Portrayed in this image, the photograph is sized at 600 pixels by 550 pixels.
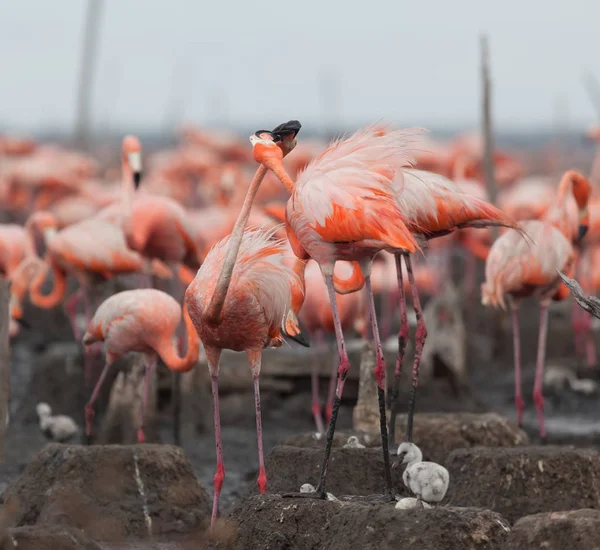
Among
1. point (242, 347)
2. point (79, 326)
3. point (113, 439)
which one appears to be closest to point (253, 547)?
point (242, 347)

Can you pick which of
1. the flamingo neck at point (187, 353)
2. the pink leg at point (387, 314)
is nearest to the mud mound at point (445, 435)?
the flamingo neck at point (187, 353)

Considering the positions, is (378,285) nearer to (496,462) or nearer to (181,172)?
(496,462)

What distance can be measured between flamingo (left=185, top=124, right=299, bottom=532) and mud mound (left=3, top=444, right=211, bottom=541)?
364 millimetres

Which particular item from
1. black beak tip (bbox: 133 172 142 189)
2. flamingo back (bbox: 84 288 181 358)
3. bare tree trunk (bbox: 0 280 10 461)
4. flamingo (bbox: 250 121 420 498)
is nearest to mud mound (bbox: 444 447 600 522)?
flamingo (bbox: 250 121 420 498)

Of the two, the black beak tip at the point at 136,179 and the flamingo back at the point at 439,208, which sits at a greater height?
the flamingo back at the point at 439,208

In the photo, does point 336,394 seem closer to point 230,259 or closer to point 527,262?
point 230,259

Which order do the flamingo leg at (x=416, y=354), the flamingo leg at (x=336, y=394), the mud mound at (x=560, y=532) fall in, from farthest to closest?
the flamingo leg at (x=416, y=354), the flamingo leg at (x=336, y=394), the mud mound at (x=560, y=532)

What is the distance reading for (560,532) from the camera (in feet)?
13.9

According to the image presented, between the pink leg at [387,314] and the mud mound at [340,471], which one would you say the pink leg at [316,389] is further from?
the pink leg at [387,314]

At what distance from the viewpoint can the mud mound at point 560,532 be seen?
13.8ft

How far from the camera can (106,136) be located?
4053 centimetres

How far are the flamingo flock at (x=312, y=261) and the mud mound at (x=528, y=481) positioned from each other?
29 centimetres

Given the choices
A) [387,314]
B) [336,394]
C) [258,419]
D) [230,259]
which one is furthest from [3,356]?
[387,314]

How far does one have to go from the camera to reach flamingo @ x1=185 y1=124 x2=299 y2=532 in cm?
559
